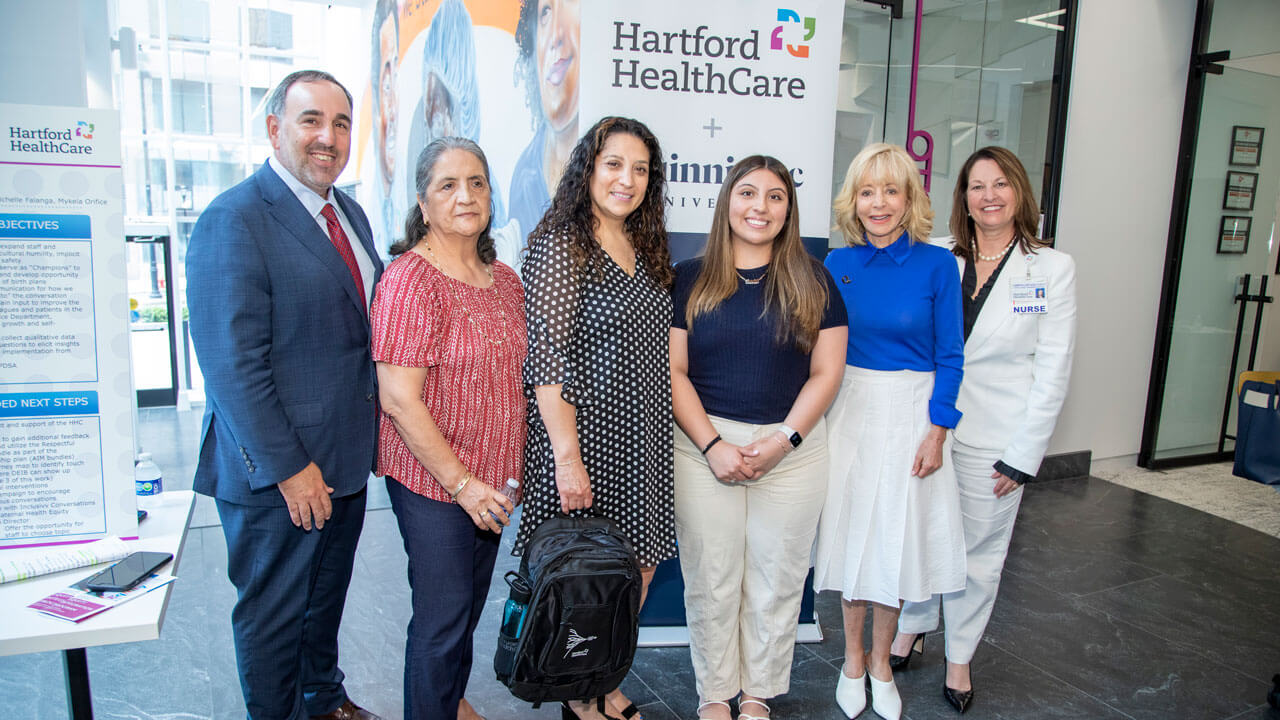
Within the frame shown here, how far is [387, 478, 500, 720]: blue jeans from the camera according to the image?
1954 mm

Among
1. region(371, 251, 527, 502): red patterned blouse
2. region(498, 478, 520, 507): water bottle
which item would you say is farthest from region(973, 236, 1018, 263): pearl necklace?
region(498, 478, 520, 507): water bottle

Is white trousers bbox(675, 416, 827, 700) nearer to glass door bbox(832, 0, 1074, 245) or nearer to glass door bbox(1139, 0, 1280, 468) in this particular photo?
glass door bbox(832, 0, 1074, 245)

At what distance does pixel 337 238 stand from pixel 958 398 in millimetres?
1917

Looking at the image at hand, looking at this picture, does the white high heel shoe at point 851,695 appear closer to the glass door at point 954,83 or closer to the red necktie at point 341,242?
the red necktie at point 341,242

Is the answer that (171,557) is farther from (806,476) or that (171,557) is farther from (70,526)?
(806,476)

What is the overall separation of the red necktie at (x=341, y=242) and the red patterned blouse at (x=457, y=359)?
0.15 m

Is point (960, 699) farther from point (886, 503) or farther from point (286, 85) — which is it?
point (286, 85)

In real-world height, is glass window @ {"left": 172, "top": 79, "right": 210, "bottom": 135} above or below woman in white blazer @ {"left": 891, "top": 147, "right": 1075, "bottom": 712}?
above

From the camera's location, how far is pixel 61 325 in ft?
5.06

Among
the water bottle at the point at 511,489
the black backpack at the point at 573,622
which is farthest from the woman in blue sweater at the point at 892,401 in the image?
the water bottle at the point at 511,489

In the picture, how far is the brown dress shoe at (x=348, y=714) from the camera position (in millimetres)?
2266

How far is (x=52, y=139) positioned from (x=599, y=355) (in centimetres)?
121

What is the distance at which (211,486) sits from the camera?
1.88 metres

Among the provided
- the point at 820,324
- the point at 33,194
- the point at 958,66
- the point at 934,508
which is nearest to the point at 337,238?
the point at 33,194
